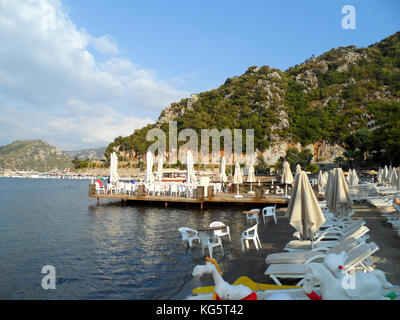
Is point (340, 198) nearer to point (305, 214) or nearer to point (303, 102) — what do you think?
point (305, 214)

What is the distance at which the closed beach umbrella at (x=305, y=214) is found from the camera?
5902 mm

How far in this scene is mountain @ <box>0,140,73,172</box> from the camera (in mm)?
163500

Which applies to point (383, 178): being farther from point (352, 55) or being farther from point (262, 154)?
point (352, 55)

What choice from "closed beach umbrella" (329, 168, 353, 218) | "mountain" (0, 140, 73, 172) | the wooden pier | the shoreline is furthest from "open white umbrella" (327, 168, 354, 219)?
"mountain" (0, 140, 73, 172)

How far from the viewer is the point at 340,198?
8086 millimetres

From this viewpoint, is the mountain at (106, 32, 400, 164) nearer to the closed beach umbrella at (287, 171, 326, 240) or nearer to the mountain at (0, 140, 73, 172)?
the closed beach umbrella at (287, 171, 326, 240)

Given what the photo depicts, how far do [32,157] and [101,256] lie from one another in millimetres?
196813

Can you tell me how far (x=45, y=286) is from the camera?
6180 mm

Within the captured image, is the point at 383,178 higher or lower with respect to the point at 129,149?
lower

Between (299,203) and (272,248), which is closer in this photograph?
(299,203)

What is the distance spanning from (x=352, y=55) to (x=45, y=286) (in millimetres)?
113987

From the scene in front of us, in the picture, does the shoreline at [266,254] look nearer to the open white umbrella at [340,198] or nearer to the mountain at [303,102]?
the open white umbrella at [340,198]
